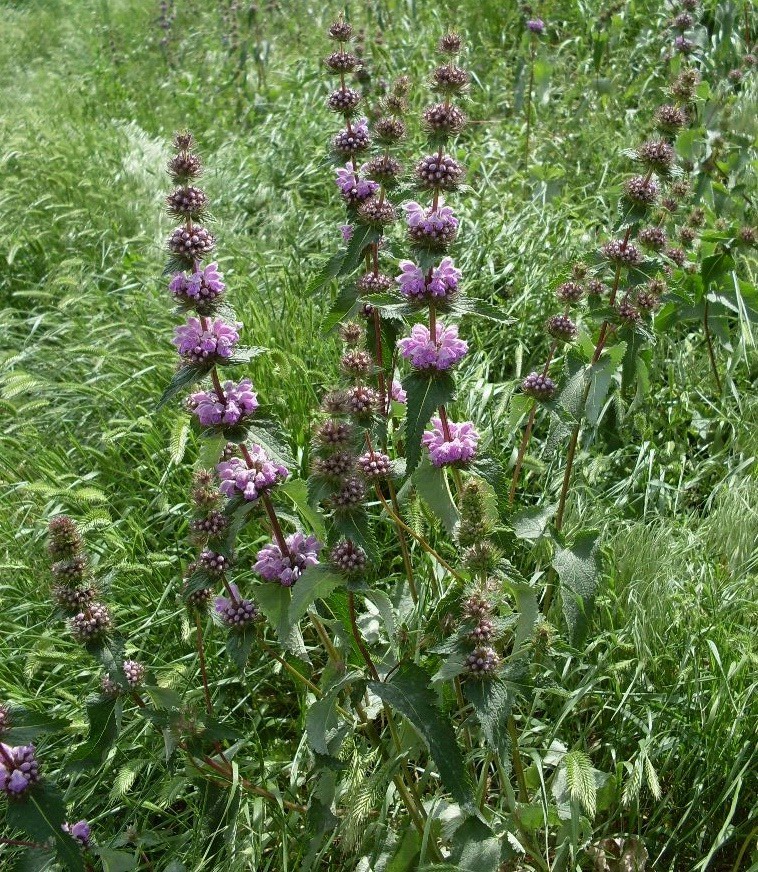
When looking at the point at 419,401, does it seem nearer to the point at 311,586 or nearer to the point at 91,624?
the point at 311,586

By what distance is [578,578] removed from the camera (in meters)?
2.19

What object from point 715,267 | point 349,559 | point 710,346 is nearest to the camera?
point 349,559

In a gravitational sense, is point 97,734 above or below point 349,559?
below

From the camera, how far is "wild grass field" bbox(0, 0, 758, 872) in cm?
220

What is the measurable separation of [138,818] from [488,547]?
1.54 meters

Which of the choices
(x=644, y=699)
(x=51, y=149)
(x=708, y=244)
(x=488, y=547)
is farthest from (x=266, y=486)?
(x=51, y=149)

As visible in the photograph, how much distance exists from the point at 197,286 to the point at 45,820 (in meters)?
1.19

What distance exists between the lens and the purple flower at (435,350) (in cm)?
192

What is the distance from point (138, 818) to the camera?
2.56 metres

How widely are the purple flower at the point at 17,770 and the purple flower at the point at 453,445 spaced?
3.66 ft

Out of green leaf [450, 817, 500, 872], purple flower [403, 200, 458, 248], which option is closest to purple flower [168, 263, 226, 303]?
purple flower [403, 200, 458, 248]

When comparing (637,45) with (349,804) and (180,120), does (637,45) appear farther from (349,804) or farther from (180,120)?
(349,804)

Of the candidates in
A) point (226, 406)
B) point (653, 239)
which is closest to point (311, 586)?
point (226, 406)

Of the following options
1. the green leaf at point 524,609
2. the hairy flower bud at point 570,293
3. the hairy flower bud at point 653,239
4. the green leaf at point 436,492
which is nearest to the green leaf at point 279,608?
the green leaf at point 436,492
